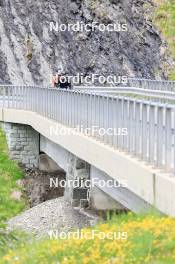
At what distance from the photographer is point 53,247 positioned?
36.3 feet

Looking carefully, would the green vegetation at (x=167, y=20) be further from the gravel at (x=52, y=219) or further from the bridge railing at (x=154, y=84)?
the gravel at (x=52, y=219)

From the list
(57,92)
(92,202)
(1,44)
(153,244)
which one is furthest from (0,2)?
(153,244)

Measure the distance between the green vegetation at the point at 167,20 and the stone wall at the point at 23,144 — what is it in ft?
62.2

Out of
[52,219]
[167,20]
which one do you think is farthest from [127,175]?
[167,20]

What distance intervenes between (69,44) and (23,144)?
1740 centimetres

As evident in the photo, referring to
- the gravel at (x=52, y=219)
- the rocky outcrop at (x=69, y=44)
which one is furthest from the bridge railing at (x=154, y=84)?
the gravel at (x=52, y=219)

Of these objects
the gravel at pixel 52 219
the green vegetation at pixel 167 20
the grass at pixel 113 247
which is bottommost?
the gravel at pixel 52 219

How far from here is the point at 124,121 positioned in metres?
15.0

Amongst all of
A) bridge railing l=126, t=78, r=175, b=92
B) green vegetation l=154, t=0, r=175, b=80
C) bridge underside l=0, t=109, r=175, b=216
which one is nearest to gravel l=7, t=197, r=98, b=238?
bridge underside l=0, t=109, r=175, b=216

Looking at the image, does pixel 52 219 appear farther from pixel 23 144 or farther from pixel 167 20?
pixel 167 20

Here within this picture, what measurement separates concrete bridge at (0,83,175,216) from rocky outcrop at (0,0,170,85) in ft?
62.7

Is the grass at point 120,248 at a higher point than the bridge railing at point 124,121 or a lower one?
lower

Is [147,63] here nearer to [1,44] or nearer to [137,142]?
[1,44]

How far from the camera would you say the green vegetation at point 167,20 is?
173ft
